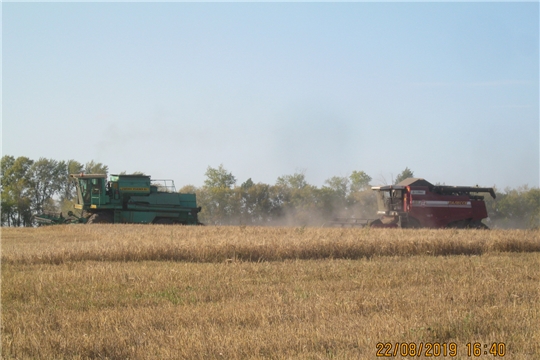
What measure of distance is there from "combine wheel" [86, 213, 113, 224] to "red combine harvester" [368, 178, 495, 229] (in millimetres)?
13444

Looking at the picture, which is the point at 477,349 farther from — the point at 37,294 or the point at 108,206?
the point at 108,206

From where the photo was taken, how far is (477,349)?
581 cm

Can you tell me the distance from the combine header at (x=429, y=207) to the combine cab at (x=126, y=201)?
423 inches

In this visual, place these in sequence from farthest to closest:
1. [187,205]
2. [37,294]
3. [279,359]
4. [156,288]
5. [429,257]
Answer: [187,205]
[429,257]
[156,288]
[37,294]
[279,359]

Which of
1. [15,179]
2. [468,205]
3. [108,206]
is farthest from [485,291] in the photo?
[15,179]

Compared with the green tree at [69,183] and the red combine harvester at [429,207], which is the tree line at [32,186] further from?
the red combine harvester at [429,207]

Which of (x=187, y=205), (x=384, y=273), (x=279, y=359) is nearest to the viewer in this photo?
(x=279, y=359)

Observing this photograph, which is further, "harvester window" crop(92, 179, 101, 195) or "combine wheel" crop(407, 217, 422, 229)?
"harvester window" crop(92, 179, 101, 195)

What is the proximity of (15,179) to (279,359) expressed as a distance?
5228 cm

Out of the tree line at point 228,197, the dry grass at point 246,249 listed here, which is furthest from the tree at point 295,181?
the dry grass at point 246,249

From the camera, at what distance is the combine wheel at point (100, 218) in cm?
2873

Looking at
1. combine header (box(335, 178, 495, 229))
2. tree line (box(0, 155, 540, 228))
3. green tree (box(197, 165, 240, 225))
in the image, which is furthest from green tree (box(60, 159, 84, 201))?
combine header (box(335, 178, 495, 229))
